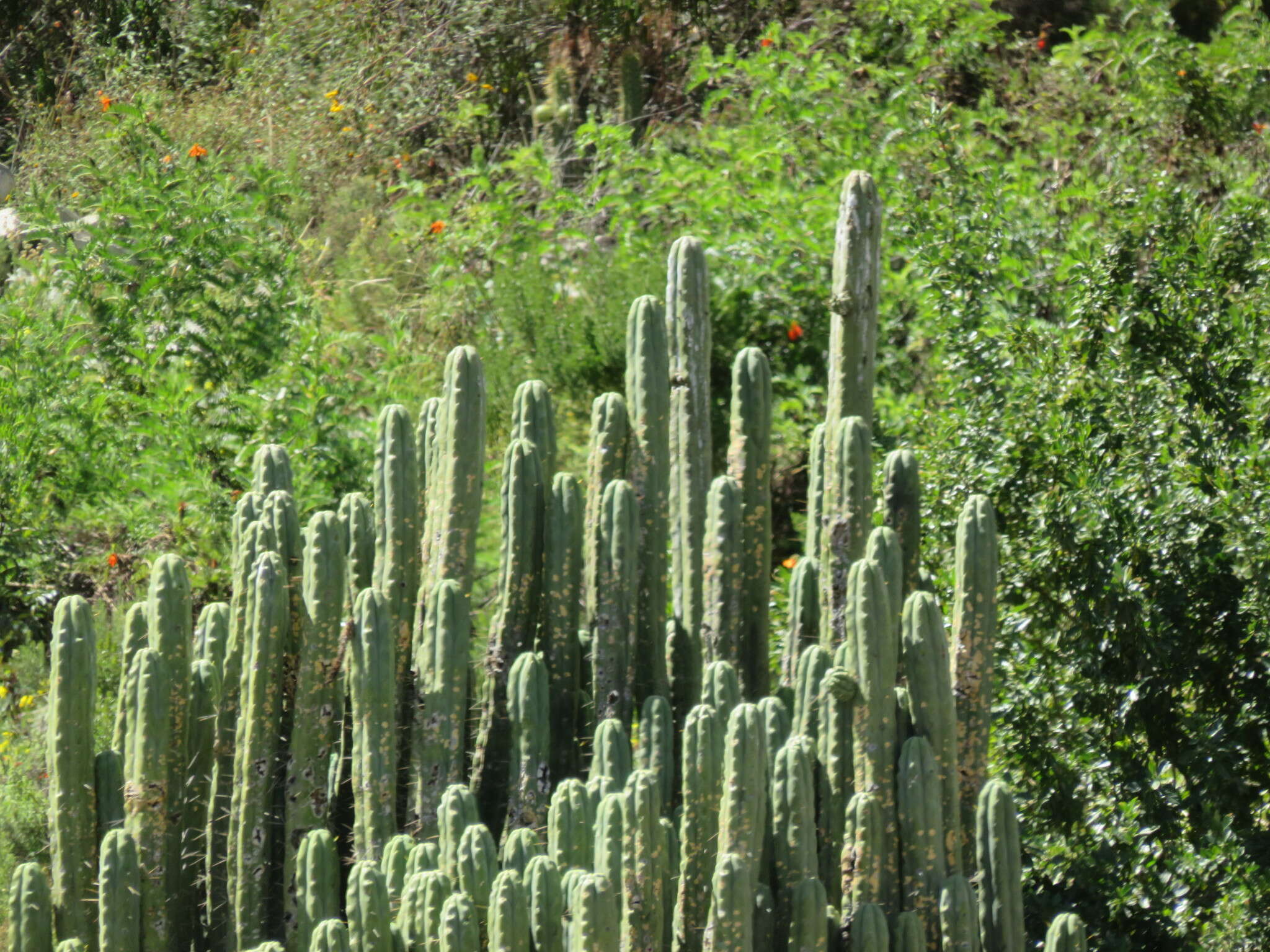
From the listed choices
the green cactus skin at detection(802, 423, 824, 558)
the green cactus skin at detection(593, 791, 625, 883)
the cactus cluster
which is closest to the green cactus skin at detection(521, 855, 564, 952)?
the cactus cluster

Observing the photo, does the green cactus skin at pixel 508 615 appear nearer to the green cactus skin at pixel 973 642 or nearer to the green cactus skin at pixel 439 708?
the green cactus skin at pixel 439 708

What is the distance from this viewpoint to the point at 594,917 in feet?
9.57

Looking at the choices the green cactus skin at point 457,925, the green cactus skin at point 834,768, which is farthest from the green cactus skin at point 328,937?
the green cactus skin at point 834,768

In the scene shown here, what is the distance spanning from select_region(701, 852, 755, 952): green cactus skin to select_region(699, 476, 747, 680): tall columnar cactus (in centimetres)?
78

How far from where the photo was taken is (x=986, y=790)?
136 inches

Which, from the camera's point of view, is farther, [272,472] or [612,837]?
[272,472]

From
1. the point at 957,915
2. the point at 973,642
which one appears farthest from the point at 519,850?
the point at 973,642

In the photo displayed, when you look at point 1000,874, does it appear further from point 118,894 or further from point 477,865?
point 118,894

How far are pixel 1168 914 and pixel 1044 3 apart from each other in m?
6.93

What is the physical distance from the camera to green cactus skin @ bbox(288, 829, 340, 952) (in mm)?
3400

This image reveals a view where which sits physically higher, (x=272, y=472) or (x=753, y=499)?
(x=272, y=472)

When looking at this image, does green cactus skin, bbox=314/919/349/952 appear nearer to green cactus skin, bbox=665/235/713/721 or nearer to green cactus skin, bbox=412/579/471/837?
green cactus skin, bbox=412/579/471/837

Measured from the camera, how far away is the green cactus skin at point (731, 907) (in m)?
2.95

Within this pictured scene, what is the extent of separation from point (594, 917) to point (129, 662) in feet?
5.07
